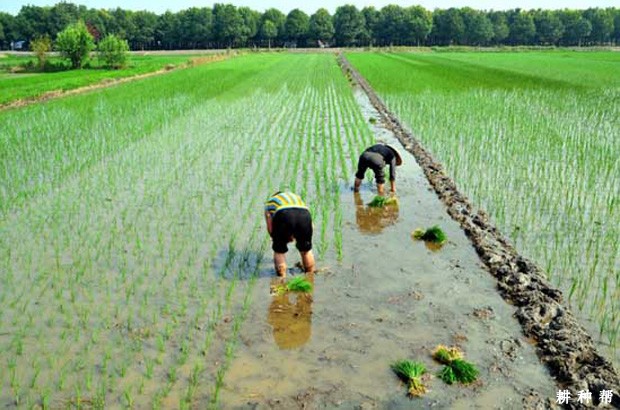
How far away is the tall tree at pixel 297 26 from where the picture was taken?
94.7 metres

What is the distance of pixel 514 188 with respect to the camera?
8.95 meters

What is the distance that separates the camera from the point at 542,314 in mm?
5059

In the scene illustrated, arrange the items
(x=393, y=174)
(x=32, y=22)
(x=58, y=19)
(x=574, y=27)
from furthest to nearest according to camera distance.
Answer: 1. (x=574, y=27)
2. (x=58, y=19)
3. (x=32, y=22)
4. (x=393, y=174)

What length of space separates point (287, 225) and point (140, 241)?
7.93 ft

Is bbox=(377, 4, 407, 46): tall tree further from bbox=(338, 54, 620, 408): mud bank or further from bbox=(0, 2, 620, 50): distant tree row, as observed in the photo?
bbox=(338, 54, 620, 408): mud bank

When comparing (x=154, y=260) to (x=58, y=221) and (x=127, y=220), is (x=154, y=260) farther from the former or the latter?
(x=58, y=221)

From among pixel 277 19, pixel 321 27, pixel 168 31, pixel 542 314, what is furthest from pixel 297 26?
pixel 542 314

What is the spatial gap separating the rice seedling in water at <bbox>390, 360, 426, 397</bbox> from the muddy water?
0.20 feet

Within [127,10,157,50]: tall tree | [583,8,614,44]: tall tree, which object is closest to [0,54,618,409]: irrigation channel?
[127,10,157,50]: tall tree

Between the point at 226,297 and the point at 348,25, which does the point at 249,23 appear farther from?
the point at 226,297

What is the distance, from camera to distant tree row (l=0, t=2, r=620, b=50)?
297 feet

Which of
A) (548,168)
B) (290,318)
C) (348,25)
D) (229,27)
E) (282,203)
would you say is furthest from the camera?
(348,25)

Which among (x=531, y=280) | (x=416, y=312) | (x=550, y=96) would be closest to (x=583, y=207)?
(x=531, y=280)

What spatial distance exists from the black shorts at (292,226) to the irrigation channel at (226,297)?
0.54m
